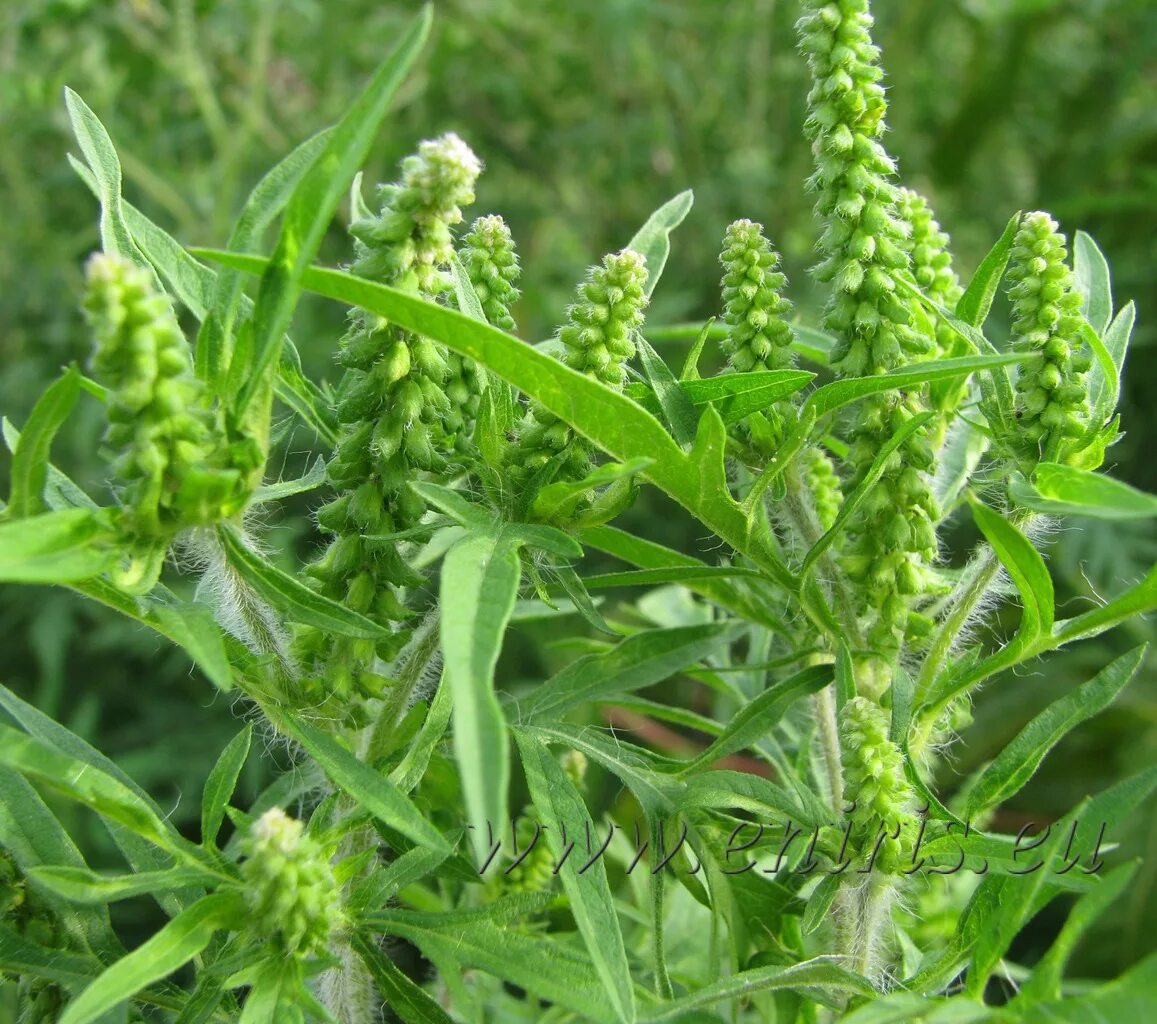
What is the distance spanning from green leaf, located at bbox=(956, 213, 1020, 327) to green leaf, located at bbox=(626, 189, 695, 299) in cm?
24

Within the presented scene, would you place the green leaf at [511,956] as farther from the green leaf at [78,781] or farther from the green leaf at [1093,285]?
the green leaf at [1093,285]

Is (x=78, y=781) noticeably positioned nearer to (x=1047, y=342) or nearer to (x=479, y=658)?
(x=479, y=658)

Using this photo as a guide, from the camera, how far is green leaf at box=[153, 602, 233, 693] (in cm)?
73

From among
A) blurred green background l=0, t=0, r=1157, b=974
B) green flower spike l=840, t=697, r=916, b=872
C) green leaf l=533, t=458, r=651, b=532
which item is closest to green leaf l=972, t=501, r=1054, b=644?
green flower spike l=840, t=697, r=916, b=872

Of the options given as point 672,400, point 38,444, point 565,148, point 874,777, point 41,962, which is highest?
point 565,148

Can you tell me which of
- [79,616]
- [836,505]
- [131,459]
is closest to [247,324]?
[131,459]

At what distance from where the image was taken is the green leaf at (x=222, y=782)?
3.09 ft

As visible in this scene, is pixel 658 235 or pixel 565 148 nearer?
pixel 658 235

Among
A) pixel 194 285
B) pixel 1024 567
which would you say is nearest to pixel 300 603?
pixel 194 285

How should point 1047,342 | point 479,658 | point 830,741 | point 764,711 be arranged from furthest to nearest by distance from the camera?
point 830,741 < point 764,711 < point 1047,342 < point 479,658

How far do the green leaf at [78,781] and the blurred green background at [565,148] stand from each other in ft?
7.83

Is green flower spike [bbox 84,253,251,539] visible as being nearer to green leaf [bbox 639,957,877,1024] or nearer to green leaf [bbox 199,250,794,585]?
green leaf [bbox 199,250,794,585]

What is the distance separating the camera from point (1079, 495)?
0.84 metres

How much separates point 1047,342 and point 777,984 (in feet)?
1.63
